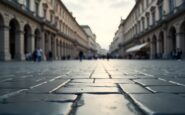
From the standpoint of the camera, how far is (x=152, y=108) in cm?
222

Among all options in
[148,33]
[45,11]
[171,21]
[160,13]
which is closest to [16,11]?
[45,11]

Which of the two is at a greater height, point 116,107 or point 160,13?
point 160,13

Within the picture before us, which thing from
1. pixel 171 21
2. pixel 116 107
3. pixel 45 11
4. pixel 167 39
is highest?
pixel 45 11

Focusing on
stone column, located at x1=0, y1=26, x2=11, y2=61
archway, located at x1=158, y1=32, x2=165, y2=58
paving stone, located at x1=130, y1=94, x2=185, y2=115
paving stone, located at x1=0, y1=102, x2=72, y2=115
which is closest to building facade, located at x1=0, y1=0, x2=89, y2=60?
stone column, located at x1=0, y1=26, x2=11, y2=61

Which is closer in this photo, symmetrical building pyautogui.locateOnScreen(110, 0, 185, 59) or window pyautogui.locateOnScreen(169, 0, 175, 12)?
symmetrical building pyautogui.locateOnScreen(110, 0, 185, 59)

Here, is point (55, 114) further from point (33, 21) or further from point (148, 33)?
point (148, 33)

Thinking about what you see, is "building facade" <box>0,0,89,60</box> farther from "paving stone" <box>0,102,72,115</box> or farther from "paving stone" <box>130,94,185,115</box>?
"paving stone" <box>130,94,185,115</box>

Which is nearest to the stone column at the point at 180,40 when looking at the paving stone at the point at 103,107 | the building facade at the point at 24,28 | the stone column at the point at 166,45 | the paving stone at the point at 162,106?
the stone column at the point at 166,45

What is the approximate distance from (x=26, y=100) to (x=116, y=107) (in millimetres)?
1011

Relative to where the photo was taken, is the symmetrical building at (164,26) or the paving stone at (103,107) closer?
the paving stone at (103,107)

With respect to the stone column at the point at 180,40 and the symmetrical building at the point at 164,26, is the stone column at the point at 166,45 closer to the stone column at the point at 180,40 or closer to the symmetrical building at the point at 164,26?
the symmetrical building at the point at 164,26

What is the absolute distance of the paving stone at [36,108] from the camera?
2107 millimetres

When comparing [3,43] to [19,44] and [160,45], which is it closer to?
[19,44]

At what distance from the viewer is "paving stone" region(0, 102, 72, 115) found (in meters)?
2.11
